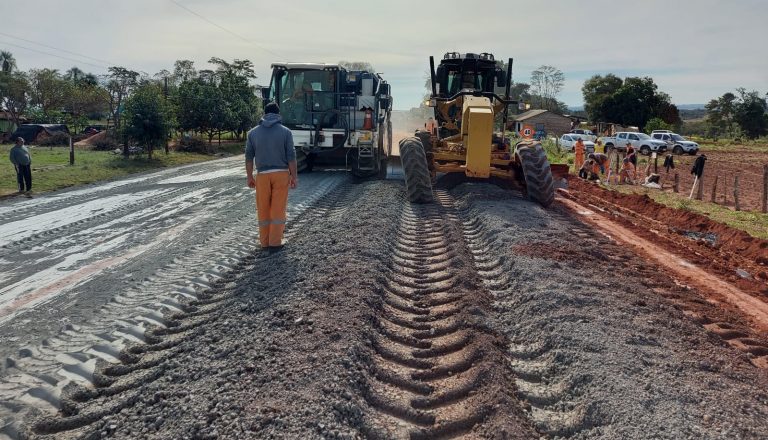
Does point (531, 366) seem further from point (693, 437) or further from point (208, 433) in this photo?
point (208, 433)

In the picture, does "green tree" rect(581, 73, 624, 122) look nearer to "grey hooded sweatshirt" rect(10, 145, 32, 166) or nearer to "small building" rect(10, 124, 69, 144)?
"small building" rect(10, 124, 69, 144)

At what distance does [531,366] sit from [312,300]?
2023mm

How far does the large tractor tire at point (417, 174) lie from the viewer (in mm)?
11180

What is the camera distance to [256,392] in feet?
11.8

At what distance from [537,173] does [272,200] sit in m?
5.73

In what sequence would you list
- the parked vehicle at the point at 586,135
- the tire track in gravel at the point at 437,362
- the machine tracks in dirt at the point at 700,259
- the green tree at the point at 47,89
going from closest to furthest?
the tire track in gravel at the point at 437,362 → the machine tracks in dirt at the point at 700,259 → the parked vehicle at the point at 586,135 → the green tree at the point at 47,89

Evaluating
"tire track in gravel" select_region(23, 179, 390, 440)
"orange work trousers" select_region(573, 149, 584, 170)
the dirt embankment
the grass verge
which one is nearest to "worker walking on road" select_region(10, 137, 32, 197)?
the grass verge

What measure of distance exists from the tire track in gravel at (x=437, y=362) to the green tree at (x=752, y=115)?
56120 mm

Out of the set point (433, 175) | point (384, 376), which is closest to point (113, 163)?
point (433, 175)

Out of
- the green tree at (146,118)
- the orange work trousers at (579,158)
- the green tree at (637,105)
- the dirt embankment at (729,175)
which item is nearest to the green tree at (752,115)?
the green tree at (637,105)

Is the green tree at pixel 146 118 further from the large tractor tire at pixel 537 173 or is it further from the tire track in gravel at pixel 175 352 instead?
the tire track in gravel at pixel 175 352

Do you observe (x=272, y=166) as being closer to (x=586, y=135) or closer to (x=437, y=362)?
(x=437, y=362)

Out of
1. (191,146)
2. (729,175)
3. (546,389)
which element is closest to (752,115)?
(729,175)

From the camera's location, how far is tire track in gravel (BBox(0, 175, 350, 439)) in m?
3.86
